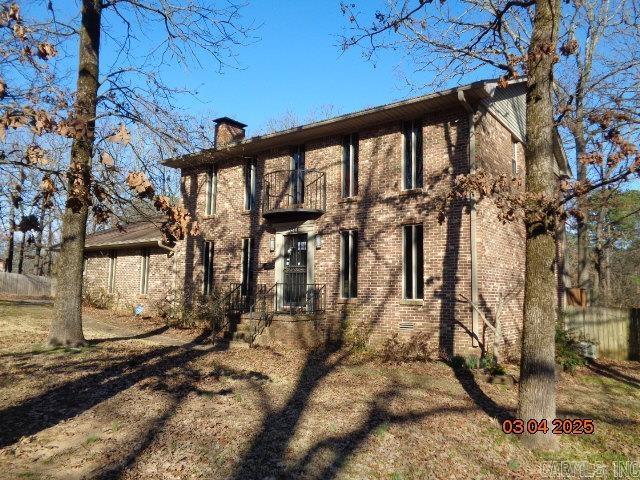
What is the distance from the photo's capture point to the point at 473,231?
447 inches

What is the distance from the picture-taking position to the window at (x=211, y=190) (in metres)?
17.2

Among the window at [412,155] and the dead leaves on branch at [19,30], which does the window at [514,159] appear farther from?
the dead leaves on branch at [19,30]

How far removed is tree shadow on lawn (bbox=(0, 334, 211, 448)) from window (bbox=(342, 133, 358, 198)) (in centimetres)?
622

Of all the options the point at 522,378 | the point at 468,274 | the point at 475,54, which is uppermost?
the point at 475,54

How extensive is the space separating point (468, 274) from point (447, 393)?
3383mm

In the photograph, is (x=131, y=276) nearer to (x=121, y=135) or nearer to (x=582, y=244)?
(x=121, y=135)

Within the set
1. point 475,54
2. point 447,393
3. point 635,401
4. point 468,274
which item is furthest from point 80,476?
point 475,54

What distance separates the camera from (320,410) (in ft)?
24.8

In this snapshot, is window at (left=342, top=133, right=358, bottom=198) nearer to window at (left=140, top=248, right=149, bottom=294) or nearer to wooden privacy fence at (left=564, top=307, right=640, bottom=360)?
wooden privacy fence at (left=564, top=307, right=640, bottom=360)

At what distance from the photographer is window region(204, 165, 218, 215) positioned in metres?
17.2

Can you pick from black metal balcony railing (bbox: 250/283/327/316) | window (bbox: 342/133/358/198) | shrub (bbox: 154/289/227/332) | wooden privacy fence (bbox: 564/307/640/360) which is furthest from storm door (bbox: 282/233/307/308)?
wooden privacy fence (bbox: 564/307/640/360)

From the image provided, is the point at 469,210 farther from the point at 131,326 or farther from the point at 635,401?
the point at 131,326

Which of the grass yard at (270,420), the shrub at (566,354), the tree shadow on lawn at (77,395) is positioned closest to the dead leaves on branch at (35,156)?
the grass yard at (270,420)

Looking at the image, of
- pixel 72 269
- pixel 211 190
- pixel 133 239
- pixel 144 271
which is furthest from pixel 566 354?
pixel 133 239
